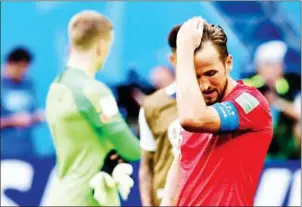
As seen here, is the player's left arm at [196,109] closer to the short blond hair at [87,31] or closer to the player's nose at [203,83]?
the player's nose at [203,83]

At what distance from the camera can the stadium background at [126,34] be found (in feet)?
32.4

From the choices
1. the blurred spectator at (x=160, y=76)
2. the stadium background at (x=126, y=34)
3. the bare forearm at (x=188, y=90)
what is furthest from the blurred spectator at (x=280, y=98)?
the bare forearm at (x=188, y=90)

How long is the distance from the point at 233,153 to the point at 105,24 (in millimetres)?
2494

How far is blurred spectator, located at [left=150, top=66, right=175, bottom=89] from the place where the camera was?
9.60 meters

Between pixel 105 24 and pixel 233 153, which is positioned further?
pixel 105 24

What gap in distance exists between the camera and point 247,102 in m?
4.23

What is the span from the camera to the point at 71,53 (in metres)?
6.55

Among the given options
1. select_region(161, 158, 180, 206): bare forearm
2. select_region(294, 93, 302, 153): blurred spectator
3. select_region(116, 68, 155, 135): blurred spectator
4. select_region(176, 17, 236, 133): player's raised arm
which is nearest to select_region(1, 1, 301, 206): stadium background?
select_region(116, 68, 155, 135): blurred spectator

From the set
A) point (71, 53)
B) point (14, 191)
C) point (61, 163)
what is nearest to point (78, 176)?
point (61, 163)

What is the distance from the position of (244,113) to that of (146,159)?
3167 mm

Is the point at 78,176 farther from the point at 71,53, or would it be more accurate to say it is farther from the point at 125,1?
the point at 125,1

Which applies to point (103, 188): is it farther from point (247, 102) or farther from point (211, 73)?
point (211, 73)

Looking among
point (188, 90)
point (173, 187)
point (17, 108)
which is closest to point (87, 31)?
point (173, 187)

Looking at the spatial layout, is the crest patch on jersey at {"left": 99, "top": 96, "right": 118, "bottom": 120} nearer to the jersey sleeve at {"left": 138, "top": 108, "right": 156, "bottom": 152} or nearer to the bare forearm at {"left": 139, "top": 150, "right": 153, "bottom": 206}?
the jersey sleeve at {"left": 138, "top": 108, "right": 156, "bottom": 152}
